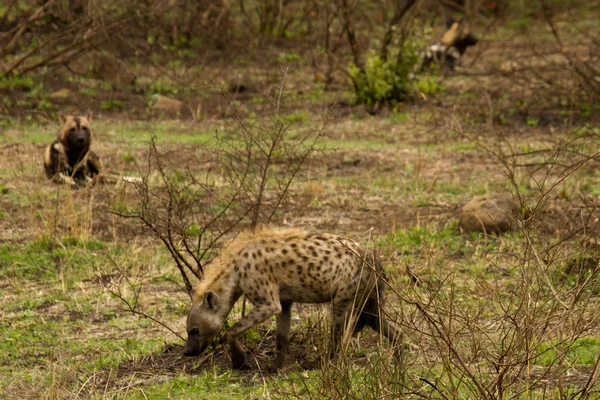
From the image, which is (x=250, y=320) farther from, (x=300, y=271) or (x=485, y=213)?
(x=485, y=213)

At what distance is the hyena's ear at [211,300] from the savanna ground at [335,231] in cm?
36

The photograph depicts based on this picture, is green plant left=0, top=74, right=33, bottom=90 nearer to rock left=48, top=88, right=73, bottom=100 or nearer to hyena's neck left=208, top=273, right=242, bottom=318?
rock left=48, top=88, right=73, bottom=100

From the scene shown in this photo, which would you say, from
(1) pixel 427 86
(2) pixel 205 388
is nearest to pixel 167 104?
(1) pixel 427 86

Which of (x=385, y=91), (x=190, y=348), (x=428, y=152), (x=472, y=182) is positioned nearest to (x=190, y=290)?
(x=190, y=348)

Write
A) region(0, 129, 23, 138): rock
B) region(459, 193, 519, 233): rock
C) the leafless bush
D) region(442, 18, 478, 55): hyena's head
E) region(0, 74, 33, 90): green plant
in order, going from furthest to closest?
region(442, 18, 478, 55): hyena's head, region(0, 74, 33, 90): green plant, region(0, 129, 23, 138): rock, region(459, 193, 519, 233): rock, the leafless bush

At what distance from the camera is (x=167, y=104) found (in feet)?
46.3

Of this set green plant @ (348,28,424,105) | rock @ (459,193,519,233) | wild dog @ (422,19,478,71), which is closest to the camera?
rock @ (459,193,519,233)

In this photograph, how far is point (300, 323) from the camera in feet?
19.5

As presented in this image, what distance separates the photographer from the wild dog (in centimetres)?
1597

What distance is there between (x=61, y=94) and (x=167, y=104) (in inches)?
61.1

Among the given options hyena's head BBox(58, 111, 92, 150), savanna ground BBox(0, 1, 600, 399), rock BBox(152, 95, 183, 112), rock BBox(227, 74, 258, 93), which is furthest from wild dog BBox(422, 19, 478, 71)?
hyena's head BBox(58, 111, 92, 150)

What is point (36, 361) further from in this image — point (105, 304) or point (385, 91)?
point (385, 91)

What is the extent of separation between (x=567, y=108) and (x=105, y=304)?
8.26 m

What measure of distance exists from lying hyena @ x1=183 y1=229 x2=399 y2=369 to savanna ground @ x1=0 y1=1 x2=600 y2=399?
0.46 ft
